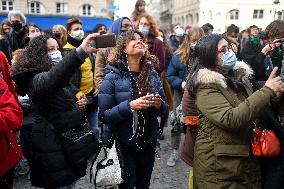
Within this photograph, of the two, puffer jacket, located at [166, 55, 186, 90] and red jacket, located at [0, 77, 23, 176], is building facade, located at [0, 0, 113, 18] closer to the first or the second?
puffer jacket, located at [166, 55, 186, 90]

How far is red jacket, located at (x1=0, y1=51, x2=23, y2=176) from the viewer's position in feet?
8.08

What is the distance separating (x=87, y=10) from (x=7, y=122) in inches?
1734

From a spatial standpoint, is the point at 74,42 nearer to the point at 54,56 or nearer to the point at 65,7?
the point at 54,56

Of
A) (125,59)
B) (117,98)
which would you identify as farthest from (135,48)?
(117,98)

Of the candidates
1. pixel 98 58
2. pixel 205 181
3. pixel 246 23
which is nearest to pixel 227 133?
pixel 205 181

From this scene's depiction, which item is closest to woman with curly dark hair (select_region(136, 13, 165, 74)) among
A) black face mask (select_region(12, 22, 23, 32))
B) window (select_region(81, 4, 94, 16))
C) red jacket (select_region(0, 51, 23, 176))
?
black face mask (select_region(12, 22, 23, 32))

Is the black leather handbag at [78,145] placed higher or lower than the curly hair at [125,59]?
lower

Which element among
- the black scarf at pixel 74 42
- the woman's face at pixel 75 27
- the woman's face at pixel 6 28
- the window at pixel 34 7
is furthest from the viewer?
the window at pixel 34 7

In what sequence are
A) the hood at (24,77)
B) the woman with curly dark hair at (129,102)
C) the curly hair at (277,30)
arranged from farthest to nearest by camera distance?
the curly hair at (277,30), the woman with curly dark hair at (129,102), the hood at (24,77)

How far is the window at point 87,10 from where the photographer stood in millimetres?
44312

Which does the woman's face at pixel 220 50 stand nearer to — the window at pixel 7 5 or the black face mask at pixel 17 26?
the black face mask at pixel 17 26

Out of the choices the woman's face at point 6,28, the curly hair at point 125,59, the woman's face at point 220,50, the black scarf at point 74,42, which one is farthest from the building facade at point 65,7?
the woman's face at point 220,50

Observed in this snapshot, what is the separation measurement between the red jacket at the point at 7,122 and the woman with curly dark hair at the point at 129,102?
0.84 metres

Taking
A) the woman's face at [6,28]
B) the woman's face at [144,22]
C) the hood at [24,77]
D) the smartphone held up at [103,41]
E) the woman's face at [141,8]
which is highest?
the woman's face at [141,8]
